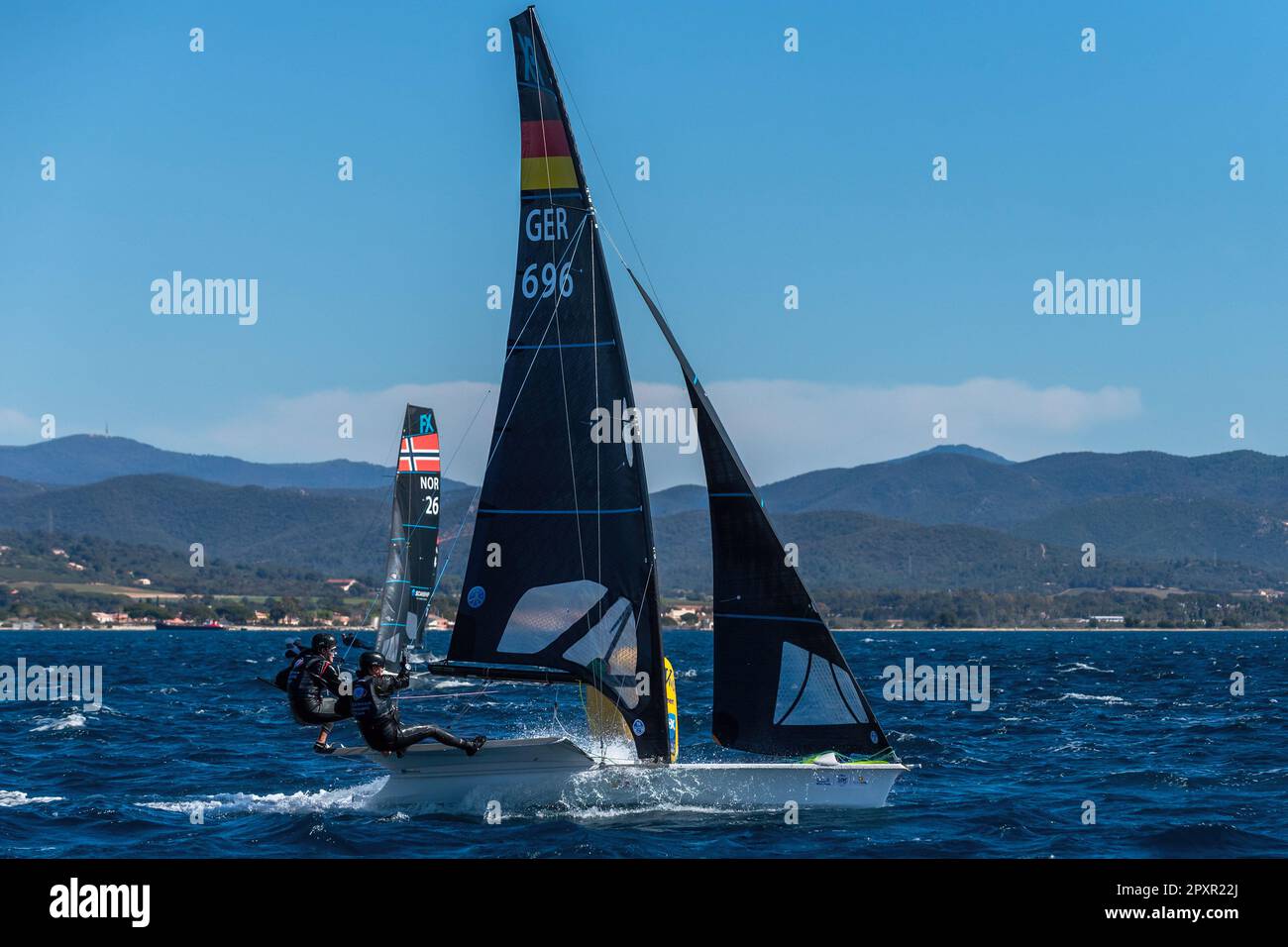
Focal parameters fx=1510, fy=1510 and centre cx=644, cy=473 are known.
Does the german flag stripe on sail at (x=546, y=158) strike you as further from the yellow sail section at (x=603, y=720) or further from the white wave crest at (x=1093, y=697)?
the white wave crest at (x=1093, y=697)

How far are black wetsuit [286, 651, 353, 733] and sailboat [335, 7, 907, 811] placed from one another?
110cm

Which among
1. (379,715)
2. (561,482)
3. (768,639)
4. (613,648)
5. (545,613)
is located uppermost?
(561,482)

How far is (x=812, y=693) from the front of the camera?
22234 mm

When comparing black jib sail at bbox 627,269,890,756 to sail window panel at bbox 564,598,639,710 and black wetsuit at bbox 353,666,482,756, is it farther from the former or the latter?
black wetsuit at bbox 353,666,482,756

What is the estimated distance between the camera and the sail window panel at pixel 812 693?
873 inches

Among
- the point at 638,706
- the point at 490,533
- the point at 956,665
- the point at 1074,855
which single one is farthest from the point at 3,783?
the point at 956,665

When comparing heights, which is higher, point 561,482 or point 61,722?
point 561,482

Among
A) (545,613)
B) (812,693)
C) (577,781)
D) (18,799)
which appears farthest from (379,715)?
(18,799)

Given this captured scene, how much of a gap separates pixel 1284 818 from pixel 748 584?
9.06 m

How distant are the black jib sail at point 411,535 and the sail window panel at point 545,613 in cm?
2380

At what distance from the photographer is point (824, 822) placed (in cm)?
2138

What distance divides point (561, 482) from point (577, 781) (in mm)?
4399

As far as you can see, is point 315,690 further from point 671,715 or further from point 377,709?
point 671,715
